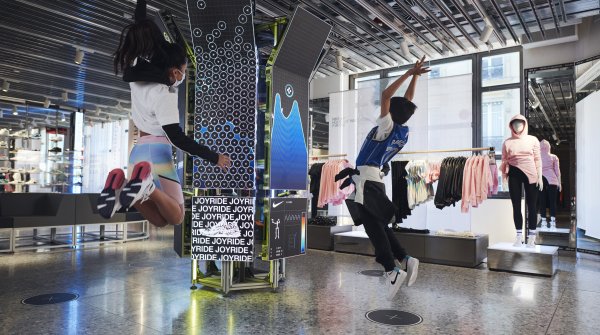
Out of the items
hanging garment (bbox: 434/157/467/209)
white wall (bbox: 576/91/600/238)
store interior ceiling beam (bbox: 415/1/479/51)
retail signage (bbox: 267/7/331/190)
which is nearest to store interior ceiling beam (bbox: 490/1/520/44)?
store interior ceiling beam (bbox: 415/1/479/51)

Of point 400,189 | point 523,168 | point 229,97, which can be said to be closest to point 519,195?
point 523,168

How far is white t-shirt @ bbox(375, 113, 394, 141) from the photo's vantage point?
128 inches

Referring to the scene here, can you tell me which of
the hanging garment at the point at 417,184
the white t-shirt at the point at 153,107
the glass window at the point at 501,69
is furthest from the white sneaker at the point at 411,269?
the glass window at the point at 501,69

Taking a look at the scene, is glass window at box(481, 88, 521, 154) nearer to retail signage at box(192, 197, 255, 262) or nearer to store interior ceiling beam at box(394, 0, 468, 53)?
store interior ceiling beam at box(394, 0, 468, 53)

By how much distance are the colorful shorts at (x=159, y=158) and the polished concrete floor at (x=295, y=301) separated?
1771 millimetres

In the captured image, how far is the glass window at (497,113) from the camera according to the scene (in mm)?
7766

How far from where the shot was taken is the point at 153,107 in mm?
1785

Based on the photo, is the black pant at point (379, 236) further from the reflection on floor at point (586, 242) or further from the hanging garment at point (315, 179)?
the reflection on floor at point (586, 242)

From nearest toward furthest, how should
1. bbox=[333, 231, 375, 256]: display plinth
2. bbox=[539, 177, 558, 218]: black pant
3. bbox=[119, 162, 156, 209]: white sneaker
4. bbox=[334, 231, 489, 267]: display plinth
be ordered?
bbox=[119, 162, 156, 209]: white sneaker → bbox=[334, 231, 489, 267]: display plinth → bbox=[333, 231, 375, 256]: display plinth → bbox=[539, 177, 558, 218]: black pant

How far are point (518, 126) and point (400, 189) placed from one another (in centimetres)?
197

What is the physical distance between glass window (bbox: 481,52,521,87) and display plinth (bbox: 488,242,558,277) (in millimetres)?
3580

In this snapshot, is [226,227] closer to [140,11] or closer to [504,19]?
[140,11]

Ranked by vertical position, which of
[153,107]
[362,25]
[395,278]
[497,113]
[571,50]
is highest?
[362,25]

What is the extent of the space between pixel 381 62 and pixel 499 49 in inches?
95.6
